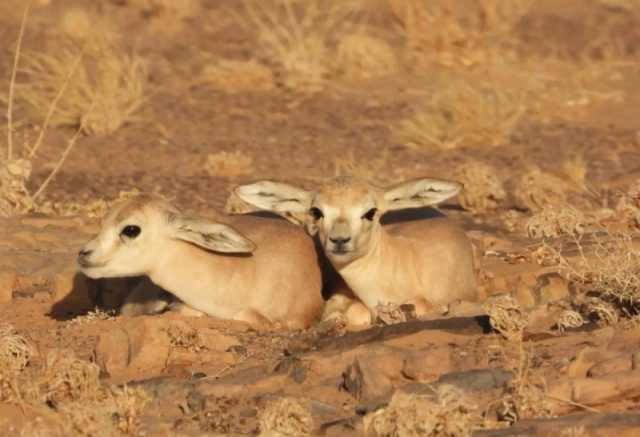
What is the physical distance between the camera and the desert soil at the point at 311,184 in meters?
8.56

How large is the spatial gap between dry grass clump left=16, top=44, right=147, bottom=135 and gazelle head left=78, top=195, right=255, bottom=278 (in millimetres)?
7967

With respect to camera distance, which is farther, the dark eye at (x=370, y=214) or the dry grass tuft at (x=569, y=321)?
the dark eye at (x=370, y=214)

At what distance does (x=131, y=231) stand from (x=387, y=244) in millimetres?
1823

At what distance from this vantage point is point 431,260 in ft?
38.1

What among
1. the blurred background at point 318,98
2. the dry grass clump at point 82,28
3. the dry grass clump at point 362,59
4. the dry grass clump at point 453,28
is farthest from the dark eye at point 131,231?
the dry grass clump at point 453,28

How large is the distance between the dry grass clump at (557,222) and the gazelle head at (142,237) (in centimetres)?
259

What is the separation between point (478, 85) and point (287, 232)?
961 cm

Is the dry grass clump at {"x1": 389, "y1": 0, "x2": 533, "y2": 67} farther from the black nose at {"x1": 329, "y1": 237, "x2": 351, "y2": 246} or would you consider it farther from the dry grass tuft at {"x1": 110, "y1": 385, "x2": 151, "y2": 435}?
the dry grass tuft at {"x1": 110, "y1": 385, "x2": 151, "y2": 435}

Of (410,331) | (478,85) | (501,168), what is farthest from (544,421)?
(478,85)

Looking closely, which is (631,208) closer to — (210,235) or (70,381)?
(210,235)

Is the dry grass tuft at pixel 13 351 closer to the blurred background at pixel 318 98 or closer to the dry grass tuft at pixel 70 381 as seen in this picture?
the dry grass tuft at pixel 70 381

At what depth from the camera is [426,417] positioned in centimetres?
773

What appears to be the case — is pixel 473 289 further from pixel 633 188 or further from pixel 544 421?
pixel 544 421

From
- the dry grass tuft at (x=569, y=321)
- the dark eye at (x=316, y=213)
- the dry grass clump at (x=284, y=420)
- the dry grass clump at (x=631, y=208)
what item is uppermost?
the dry grass clump at (x=284, y=420)
